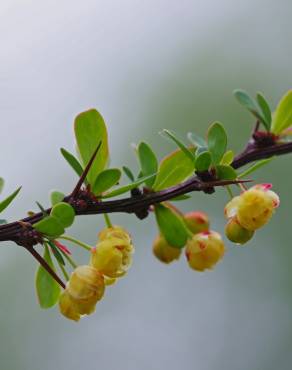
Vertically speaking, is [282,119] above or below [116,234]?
above

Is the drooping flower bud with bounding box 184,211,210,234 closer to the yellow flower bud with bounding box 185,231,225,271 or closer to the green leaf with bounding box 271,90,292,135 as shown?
the yellow flower bud with bounding box 185,231,225,271

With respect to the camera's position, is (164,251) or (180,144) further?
(164,251)

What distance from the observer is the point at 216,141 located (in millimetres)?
912

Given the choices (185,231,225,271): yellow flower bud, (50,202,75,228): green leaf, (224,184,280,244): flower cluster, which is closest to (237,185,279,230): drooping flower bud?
(224,184,280,244): flower cluster

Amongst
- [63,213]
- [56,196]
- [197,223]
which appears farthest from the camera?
[197,223]

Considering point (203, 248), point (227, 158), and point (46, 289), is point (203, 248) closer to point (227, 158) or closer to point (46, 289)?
point (227, 158)

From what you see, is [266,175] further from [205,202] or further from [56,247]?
[56,247]

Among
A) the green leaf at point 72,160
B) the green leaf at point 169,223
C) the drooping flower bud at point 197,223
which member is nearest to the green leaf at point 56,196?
the green leaf at point 72,160

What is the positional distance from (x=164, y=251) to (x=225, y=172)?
25 cm

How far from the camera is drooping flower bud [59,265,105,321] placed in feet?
2.77

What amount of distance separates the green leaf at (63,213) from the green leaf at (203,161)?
0.18 metres

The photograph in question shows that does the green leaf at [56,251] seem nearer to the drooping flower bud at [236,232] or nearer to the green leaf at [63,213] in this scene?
the green leaf at [63,213]

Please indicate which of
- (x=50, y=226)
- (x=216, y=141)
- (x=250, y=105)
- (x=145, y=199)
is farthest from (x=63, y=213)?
(x=250, y=105)

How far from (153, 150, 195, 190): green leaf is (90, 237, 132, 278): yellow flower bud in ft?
0.39
